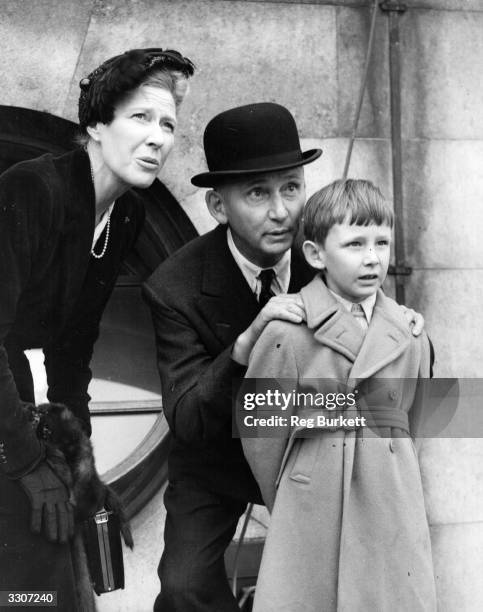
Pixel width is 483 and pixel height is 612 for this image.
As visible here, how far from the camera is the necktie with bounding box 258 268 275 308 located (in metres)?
2.91

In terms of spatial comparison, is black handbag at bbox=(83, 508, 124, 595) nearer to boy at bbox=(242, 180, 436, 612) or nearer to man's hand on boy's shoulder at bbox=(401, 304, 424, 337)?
boy at bbox=(242, 180, 436, 612)

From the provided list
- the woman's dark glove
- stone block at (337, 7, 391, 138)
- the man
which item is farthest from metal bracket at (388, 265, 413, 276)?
the woman's dark glove

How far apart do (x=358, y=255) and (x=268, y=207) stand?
356mm

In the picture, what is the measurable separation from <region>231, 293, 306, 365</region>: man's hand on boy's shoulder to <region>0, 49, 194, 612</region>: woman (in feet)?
2.11

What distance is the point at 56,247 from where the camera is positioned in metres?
2.96

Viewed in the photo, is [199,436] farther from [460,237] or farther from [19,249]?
[460,237]

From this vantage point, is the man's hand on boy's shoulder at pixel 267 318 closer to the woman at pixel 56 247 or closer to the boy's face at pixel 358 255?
the boy's face at pixel 358 255

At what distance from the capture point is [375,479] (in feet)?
8.21

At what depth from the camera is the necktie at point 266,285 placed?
115 inches

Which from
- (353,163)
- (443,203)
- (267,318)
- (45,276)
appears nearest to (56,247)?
(45,276)

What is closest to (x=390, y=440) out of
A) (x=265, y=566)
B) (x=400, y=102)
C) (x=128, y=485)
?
(x=265, y=566)

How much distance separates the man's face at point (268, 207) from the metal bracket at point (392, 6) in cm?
139

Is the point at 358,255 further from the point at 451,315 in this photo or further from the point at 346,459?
the point at 451,315

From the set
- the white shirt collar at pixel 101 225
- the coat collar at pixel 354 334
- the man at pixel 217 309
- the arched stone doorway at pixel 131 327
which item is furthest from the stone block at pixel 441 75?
the coat collar at pixel 354 334
